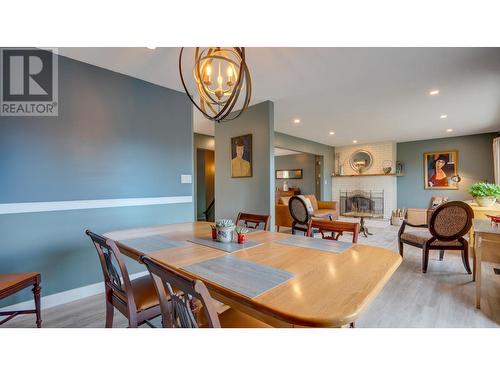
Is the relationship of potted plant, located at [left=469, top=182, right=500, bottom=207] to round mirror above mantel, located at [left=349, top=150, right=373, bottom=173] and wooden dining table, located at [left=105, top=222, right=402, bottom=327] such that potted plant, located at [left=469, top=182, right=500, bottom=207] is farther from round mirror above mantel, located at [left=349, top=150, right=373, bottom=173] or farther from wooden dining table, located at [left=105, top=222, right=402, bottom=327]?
wooden dining table, located at [left=105, top=222, right=402, bottom=327]

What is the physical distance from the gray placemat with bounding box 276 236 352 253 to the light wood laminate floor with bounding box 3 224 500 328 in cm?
87

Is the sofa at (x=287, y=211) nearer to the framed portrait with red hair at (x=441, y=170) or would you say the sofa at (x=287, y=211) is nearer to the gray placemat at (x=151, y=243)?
the framed portrait with red hair at (x=441, y=170)

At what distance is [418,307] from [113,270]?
2522mm

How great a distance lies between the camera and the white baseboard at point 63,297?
2.02 meters

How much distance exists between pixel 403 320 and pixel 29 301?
10.7ft

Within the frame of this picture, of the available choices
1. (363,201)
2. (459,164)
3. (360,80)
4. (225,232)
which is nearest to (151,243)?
(225,232)

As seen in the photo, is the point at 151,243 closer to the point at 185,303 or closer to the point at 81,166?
the point at 185,303

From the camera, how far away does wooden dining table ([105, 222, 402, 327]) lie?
682 millimetres

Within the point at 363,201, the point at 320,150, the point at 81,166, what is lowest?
the point at 363,201

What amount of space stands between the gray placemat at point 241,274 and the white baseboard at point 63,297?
200 centimetres

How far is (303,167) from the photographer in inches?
354
